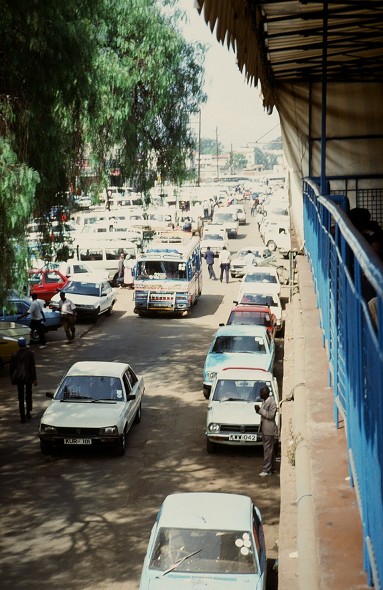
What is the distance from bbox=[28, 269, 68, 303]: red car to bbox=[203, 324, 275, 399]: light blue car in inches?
502

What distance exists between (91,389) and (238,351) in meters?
5.46

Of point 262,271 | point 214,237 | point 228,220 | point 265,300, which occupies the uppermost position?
point 228,220

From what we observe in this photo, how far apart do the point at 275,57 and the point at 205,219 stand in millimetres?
65244

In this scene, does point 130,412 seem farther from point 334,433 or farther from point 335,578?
point 335,578

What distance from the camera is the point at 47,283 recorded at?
36156 mm

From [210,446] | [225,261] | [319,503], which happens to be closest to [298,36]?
[319,503]

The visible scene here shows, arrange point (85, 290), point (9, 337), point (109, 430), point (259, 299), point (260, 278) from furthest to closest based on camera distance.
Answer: point (260, 278) < point (85, 290) < point (259, 299) < point (9, 337) < point (109, 430)

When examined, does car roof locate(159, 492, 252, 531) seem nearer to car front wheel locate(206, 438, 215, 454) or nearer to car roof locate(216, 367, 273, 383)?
car front wheel locate(206, 438, 215, 454)

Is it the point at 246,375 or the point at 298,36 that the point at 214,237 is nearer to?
the point at 246,375

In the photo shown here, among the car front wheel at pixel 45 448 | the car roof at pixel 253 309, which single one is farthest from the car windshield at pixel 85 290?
the car front wheel at pixel 45 448

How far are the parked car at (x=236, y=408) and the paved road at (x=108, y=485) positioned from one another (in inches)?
17.0

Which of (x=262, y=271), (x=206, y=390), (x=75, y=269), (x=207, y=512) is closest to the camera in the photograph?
(x=207, y=512)

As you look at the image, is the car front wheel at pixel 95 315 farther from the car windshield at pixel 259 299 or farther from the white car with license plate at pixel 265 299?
the car windshield at pixel 259 299

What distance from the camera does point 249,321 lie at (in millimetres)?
27484
